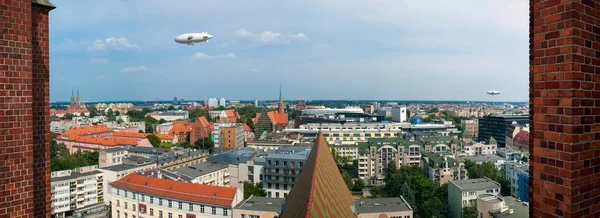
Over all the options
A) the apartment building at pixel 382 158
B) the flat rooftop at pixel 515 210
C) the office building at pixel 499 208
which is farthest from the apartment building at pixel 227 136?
the flat rooftop at pixel 515 210

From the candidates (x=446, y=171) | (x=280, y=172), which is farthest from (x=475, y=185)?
(x=280, y=172)

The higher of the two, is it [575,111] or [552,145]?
[575,111]

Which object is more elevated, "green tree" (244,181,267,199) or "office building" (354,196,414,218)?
"office building" (354,196,414,218)

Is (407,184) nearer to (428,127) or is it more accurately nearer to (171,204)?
(171,204)

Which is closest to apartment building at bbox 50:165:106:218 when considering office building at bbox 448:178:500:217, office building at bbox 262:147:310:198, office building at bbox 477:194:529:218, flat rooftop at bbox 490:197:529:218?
office building at bbox 262:147:310:198

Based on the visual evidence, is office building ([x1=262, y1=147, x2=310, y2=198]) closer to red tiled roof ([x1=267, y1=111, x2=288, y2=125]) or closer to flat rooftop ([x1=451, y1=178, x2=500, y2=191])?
flat rooftop ([x1=451, y1=178, x2=500, y2=191])

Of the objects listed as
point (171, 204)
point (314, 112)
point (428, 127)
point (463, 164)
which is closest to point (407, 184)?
point (463, 164)
